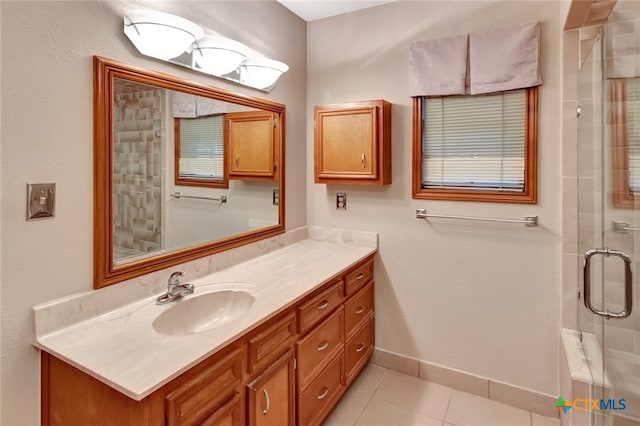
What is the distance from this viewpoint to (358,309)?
232 centimetres

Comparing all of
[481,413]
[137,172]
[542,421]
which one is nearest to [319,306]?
[137,172]

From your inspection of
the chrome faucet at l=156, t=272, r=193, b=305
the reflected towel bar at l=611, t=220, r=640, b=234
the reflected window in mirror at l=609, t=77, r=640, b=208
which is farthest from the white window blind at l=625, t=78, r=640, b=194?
the chrome faucet at l=156, t=272, r=193, b=305

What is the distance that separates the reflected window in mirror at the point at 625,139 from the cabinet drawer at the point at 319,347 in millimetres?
1449

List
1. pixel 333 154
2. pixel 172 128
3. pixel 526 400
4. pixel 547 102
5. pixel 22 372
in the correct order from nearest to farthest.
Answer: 1. pixel 22 372
2. pixel 172 128
3. pixel 547 102
4. pixel 526 400
5. pixel 333 154

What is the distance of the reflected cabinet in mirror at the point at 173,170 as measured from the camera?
56.3 inches

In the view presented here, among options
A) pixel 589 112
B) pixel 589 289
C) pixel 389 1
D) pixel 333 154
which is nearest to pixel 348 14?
pixel 389 1

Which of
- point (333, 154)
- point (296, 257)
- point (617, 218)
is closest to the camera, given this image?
point (617, 218)

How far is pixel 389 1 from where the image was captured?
2387 mm

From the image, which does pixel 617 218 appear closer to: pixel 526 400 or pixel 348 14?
pixel 526 400

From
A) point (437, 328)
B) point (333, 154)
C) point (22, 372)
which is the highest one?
point (333, 154)

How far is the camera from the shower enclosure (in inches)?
58.6

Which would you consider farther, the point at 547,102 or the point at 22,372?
the point at 547,102

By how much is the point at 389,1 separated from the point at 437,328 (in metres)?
2.20

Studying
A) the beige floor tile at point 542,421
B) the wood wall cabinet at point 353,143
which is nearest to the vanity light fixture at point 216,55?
the wood wall cabinet at point 353,143
